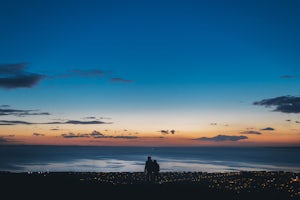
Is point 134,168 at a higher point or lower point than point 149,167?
lower

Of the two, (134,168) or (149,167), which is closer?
(149,167)

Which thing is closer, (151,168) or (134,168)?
(151,168)

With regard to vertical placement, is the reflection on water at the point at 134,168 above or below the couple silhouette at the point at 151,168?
below

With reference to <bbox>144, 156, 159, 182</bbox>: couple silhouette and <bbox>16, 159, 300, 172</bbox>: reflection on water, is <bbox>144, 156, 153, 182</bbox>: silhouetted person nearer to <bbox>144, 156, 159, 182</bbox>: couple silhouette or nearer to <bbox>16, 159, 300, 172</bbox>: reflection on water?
<bbox>144, 156, 159, 182</bbox>: couple silhouette

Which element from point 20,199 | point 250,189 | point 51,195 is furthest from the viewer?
point 250,189

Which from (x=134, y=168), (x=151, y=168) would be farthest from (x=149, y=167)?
(x=134, y=168)

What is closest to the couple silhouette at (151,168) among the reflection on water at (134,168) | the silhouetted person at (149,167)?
the silhouetted person at (149,167)

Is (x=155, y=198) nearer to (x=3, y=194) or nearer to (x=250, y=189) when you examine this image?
(x=3, y=194)

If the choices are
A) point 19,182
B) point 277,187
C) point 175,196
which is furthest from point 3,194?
point 277,187

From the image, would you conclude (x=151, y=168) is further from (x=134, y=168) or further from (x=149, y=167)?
(x=134, y=168)

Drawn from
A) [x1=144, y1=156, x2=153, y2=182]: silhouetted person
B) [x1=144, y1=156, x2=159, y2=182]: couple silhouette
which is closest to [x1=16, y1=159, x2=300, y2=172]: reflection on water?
[x1=144, y1=156, x2=159, y2=182]: couple silhouette

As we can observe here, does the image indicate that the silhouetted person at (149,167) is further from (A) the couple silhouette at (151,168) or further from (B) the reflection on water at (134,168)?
(B) the reflection on water at (134,168)
